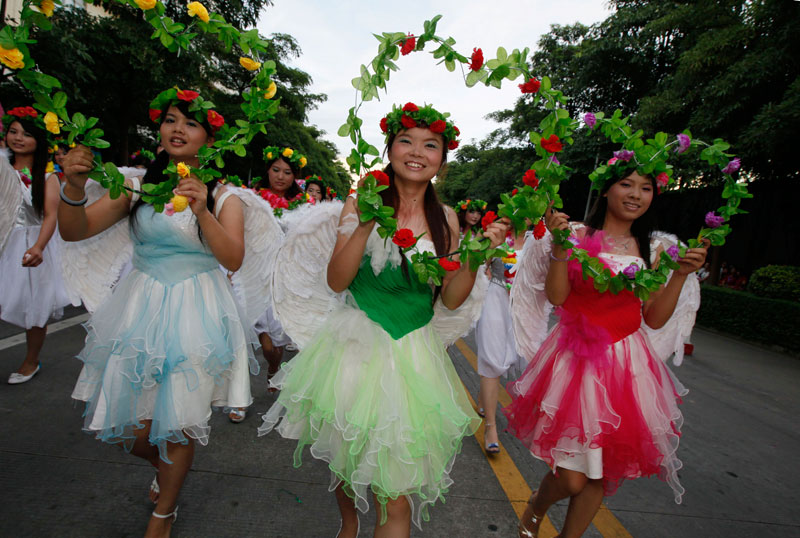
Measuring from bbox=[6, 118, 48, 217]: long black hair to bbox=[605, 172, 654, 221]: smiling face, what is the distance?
4347 mm

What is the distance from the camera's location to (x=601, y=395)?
2.25 meters

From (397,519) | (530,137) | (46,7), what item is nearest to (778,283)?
(530,137)

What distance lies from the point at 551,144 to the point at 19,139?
4214mm

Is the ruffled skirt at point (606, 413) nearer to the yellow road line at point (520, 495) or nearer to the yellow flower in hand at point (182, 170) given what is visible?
the yellow road line at point (520, 495)

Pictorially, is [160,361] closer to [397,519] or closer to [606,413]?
[397,519]

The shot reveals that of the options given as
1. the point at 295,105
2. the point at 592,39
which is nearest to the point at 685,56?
the point at 592,39

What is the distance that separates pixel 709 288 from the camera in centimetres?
1141

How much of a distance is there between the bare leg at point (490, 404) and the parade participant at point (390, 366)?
1.59 metres

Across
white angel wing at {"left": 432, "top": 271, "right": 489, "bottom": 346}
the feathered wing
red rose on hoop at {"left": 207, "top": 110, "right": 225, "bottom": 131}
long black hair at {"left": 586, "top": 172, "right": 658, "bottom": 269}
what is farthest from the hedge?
the feathered wing

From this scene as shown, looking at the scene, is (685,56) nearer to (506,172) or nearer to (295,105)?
(506,172)

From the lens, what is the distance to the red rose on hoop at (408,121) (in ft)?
6.51

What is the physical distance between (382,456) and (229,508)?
4.37ft

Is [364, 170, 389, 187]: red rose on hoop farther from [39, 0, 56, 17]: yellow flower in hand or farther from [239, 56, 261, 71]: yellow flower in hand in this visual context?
[39, 0, 56, 17]: yellow flower in hand

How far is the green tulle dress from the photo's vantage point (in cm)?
179
